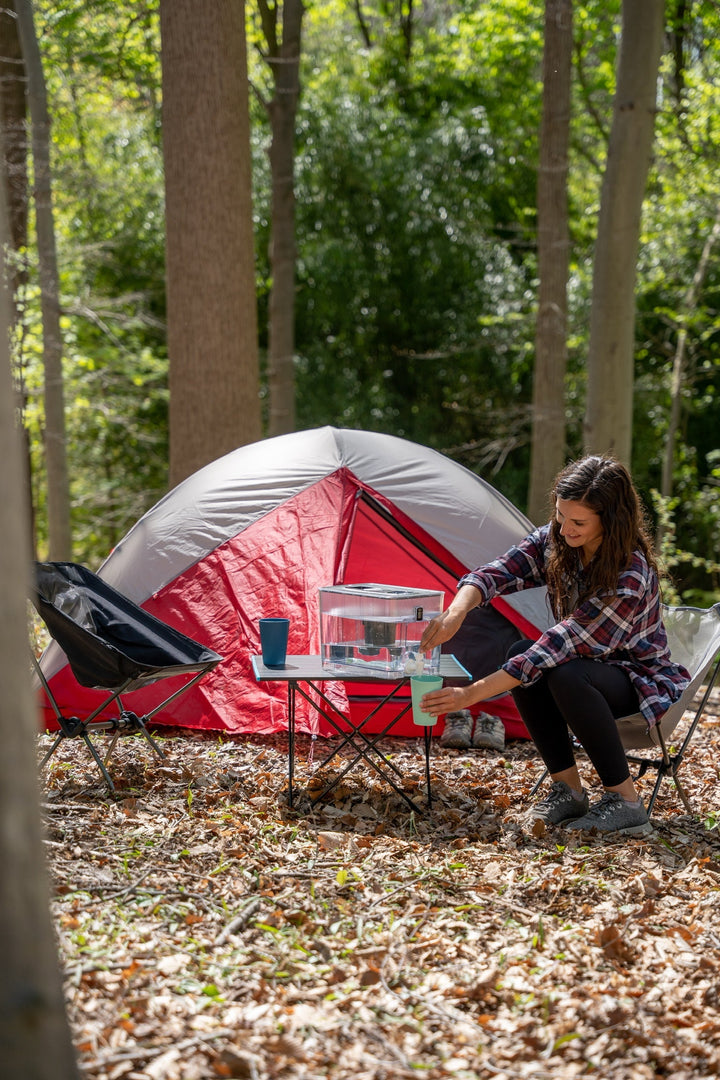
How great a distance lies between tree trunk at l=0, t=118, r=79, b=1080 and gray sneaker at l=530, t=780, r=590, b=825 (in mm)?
2095

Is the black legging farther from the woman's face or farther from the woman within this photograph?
the woman's face

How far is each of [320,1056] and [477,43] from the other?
12891mm

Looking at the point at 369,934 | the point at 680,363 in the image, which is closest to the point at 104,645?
→ the point at 369,934

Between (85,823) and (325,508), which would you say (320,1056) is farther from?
(325,508)

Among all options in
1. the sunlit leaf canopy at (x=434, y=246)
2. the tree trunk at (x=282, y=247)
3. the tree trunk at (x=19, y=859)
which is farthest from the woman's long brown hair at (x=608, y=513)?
the sunlit leaf canopy at (x=434, y=246)

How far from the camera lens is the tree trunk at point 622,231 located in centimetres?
610

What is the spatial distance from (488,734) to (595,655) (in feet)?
4.15

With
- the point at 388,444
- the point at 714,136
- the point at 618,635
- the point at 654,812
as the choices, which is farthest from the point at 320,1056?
the point at 714,136

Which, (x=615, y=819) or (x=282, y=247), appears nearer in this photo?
(x=615, y=819)

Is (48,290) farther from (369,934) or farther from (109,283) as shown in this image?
(369,934)

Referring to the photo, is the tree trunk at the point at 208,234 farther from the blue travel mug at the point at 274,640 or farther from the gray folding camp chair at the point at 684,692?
the gray folding camp chair at the point at 684,692

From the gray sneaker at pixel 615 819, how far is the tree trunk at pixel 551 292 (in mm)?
4904

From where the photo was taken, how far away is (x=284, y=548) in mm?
4531

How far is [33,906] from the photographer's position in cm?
145
